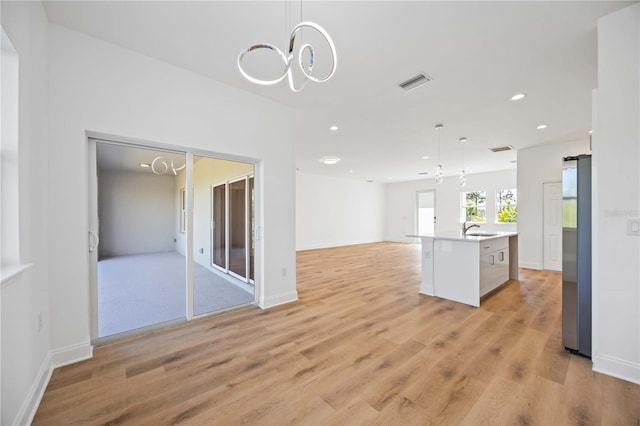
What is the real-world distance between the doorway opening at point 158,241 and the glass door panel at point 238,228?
32mm

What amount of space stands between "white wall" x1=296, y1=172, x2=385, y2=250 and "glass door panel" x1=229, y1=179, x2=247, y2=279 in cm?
449

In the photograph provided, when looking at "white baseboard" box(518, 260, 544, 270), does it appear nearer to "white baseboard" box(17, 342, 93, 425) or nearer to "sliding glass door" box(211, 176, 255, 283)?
"sliding glass door" box(211, 176, 255, 283)

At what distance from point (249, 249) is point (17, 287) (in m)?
2.44

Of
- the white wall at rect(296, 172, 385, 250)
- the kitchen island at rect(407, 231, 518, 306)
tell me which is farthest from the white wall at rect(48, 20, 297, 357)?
the white wall at rect(296, 172, 385, 250)

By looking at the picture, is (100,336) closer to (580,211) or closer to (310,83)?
(310,83)

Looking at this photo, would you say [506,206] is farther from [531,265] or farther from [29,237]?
[29,237]

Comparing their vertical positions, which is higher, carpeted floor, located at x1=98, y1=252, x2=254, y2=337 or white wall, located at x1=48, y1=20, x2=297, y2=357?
white wall, located at x1=48, y1=20, x2=297, y2=357

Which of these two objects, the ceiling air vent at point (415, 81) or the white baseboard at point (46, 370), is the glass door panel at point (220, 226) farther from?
the ceiling air vent at point (415, 81)

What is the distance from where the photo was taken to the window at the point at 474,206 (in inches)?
352

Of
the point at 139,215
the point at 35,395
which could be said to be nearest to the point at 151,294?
the point at 35,395

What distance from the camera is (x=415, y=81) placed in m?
2.95

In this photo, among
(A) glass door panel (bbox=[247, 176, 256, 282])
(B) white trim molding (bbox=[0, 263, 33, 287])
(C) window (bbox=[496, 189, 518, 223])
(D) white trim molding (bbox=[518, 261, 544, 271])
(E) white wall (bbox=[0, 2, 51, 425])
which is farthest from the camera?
(C) window (bbox=[496, 189, 518, 223])

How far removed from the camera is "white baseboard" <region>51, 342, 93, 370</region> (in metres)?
→ 2.06

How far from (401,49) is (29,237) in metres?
3.32
